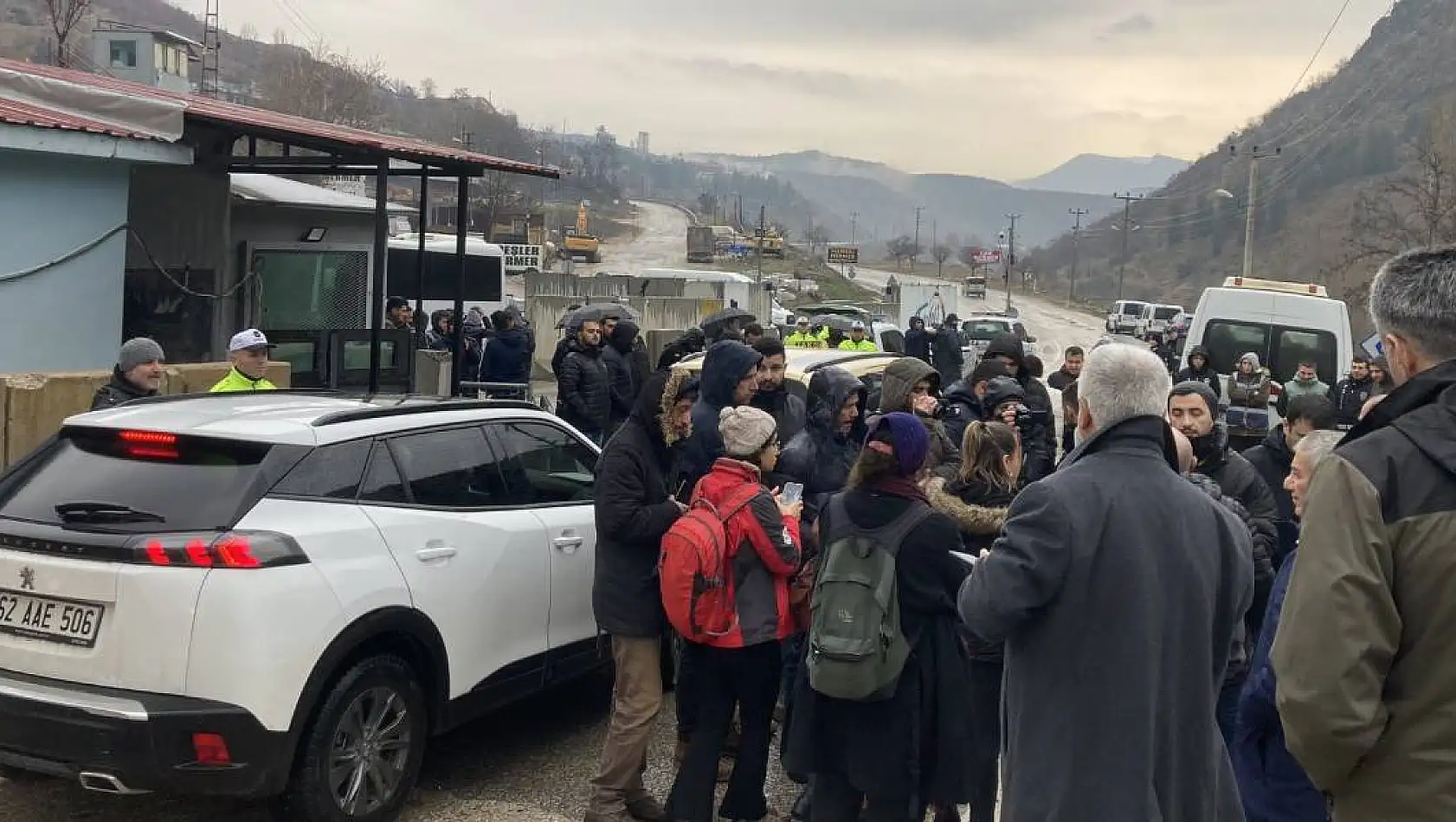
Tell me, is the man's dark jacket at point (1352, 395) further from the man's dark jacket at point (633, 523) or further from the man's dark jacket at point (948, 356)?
the man's dark jacket at point (633, 523)

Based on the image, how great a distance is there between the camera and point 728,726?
500cm

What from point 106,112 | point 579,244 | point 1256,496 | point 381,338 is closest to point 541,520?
point 1256,496

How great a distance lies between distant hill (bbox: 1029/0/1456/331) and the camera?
98188mm

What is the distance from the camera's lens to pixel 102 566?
4246mm

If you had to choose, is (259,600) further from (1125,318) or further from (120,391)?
(1125,318)

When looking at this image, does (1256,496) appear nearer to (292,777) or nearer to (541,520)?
(541,520)

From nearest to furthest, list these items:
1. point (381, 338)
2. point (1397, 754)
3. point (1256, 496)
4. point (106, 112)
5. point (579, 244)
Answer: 1. point (1397, 754)
2. point (1256, 496)
3. point (106, 112)
4. point (381, 338)
5. point (579, 244)

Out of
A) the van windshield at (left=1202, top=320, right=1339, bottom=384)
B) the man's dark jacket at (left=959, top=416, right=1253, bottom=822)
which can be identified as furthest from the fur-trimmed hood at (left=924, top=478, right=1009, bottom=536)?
the van windshield at (left=1202, top=320, right=1339, bottom=384)

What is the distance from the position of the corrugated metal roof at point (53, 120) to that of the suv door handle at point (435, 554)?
6001 millimetres

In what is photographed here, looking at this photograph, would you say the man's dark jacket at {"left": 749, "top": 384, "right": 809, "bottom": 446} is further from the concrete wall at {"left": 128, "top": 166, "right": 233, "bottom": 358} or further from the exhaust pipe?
the concrete wall at {"left": 128, "top": 166, "right": 233, "bottom": 358}

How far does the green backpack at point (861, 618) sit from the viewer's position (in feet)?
13.2

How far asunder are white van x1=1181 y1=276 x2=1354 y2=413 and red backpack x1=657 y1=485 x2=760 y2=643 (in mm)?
10312

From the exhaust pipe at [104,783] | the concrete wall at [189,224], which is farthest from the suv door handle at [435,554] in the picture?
the concrete wall at [189,224]

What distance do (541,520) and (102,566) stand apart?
1.96 metres
